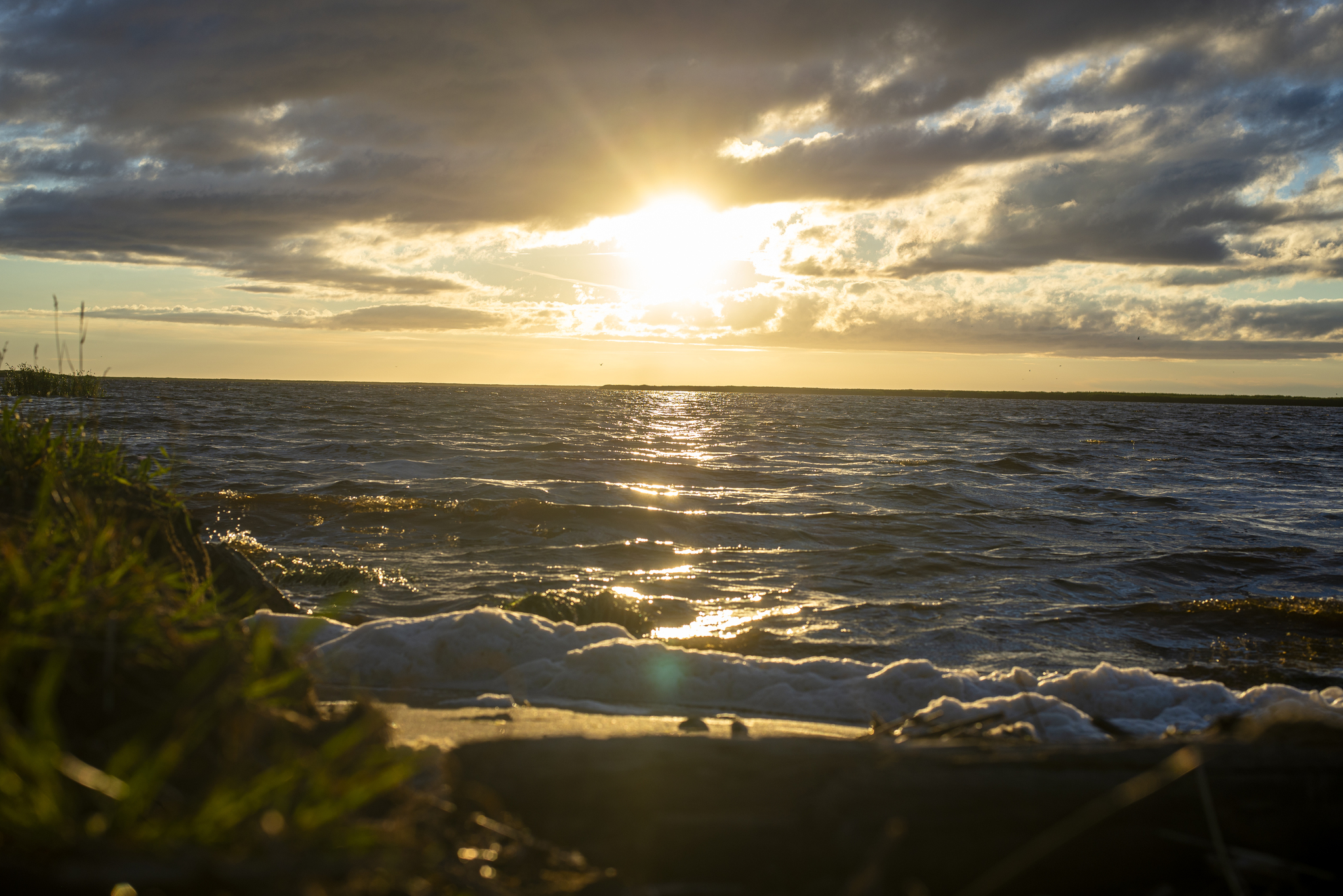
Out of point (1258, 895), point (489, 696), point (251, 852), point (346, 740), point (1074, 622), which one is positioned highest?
point (346, 740)

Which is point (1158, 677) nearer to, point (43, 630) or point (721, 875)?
point (721, 875)

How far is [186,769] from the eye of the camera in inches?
78.0

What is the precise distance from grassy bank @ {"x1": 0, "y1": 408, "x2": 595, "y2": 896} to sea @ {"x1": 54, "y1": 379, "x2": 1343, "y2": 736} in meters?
1.33

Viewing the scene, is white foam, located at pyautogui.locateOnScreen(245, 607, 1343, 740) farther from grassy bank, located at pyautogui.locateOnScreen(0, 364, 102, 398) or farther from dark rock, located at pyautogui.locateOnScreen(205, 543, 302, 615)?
grassy bank, located at pyautogui.locateOnScreen(0, 364, 102, 398)

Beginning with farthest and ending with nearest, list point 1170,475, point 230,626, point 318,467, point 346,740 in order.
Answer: point 1170,475, point 318,467, point 230,626, point 346,740

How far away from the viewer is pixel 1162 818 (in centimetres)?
214

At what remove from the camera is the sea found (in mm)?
4996

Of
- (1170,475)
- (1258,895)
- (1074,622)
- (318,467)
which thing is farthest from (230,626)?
(1170,475)

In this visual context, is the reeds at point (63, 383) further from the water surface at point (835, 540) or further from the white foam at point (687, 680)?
the white foam at point (687, 680)

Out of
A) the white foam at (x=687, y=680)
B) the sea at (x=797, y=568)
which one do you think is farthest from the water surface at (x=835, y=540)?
the white foam at (x=687, y=680)

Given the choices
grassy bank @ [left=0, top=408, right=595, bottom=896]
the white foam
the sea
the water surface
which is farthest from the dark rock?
grassy bank @ [left=0, top=408, right=595, bottom=896]

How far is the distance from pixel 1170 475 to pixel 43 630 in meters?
23.6

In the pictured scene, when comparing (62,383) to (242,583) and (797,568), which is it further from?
(797,568)

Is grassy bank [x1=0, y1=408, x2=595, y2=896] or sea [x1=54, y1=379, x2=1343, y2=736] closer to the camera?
grassy bank [x1=0, y1=408, x2=595, y2=896]
